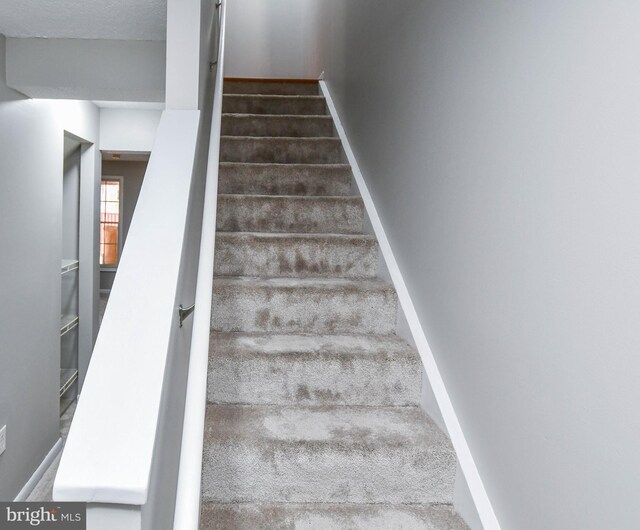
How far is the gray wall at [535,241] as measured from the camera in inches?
33.5

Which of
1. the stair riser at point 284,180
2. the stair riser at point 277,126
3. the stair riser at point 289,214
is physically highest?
the stair riser at point 277,126

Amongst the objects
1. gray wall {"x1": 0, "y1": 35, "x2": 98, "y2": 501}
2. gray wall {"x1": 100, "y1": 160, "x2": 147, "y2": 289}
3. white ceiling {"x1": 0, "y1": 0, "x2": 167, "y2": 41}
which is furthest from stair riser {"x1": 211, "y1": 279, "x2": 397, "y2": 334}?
gray wall {"x1": 100, "y1": 160, "x2": 147, "y2": 289}

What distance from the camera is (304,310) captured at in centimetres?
201

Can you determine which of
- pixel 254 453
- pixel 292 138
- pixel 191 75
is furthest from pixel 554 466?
pixel 292 138

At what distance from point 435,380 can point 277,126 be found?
6.98ft

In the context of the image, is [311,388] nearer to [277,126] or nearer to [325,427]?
[325,427]

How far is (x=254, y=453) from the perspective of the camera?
4.74ft

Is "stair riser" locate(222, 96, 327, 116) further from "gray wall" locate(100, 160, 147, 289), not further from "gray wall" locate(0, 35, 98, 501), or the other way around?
"gray wall" locate(100, 160, 147, 289)

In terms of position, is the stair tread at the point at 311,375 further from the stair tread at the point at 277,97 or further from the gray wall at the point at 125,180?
the gray wall at the point at 125,180

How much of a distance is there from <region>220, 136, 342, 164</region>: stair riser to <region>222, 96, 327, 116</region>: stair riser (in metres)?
0.61

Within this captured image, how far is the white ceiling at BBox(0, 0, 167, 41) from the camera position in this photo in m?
2.06

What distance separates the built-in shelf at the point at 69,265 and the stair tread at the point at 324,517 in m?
3.17

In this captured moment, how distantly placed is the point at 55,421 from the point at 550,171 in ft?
11.9

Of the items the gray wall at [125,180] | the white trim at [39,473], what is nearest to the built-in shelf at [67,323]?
the white trim at [39,473]
